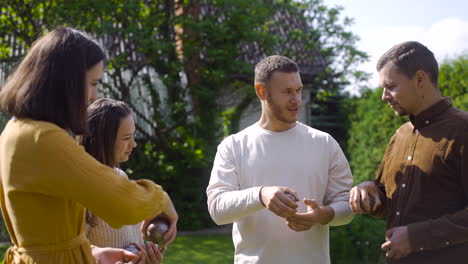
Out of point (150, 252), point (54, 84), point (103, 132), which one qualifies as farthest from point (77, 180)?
point (103, 132)

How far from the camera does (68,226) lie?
242 centimetres

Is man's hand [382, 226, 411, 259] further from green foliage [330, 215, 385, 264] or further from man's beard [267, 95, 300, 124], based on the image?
green foliage [330, 215, 385, 264]

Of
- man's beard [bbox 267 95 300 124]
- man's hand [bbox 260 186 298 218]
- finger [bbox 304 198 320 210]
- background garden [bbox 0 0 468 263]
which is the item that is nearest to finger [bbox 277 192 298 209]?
man's hand [bbox 260 186 298 218]

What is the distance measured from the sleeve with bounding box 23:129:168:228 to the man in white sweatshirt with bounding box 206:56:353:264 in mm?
1317

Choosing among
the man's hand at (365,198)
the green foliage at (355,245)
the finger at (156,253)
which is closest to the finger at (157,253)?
the finger at (156,253)

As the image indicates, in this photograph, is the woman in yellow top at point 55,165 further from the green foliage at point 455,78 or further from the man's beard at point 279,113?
the green foliage at point 455,78

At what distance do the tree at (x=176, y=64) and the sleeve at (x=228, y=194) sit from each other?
7.14m

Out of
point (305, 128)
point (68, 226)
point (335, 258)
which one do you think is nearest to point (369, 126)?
point (335, 258)

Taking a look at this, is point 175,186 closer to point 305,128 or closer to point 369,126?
point 369,126

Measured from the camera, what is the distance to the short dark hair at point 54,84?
90.3 inches

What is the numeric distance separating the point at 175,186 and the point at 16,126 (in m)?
9.71

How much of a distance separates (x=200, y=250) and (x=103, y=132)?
6.28 meters

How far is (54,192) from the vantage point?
2254 mm

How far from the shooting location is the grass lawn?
848cm
